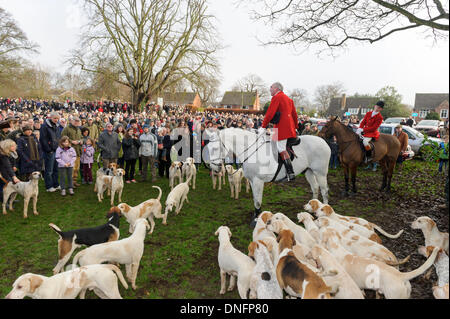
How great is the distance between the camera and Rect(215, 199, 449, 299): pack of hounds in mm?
2873

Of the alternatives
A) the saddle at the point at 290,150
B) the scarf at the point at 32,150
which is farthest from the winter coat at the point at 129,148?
the saddle at the point at 290,150

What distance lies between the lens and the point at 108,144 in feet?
27.6

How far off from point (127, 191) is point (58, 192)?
6.55 ft

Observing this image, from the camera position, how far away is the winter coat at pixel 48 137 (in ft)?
23.8

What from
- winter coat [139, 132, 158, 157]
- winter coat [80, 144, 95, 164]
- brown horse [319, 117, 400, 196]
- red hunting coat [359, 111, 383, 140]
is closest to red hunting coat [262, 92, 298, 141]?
brown horse [319, 117, 400, 196]

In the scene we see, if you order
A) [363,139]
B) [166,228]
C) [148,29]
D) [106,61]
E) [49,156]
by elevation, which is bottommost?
[166,228]

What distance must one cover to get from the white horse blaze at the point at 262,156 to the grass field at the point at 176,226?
107 cm

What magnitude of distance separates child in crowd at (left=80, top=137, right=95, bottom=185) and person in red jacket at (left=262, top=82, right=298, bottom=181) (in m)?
5.87

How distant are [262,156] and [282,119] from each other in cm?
96

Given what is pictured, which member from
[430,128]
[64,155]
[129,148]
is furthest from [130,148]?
[430,128]

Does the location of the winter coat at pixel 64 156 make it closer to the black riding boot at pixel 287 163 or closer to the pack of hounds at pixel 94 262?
the pack of hounds at pixel 94 262
